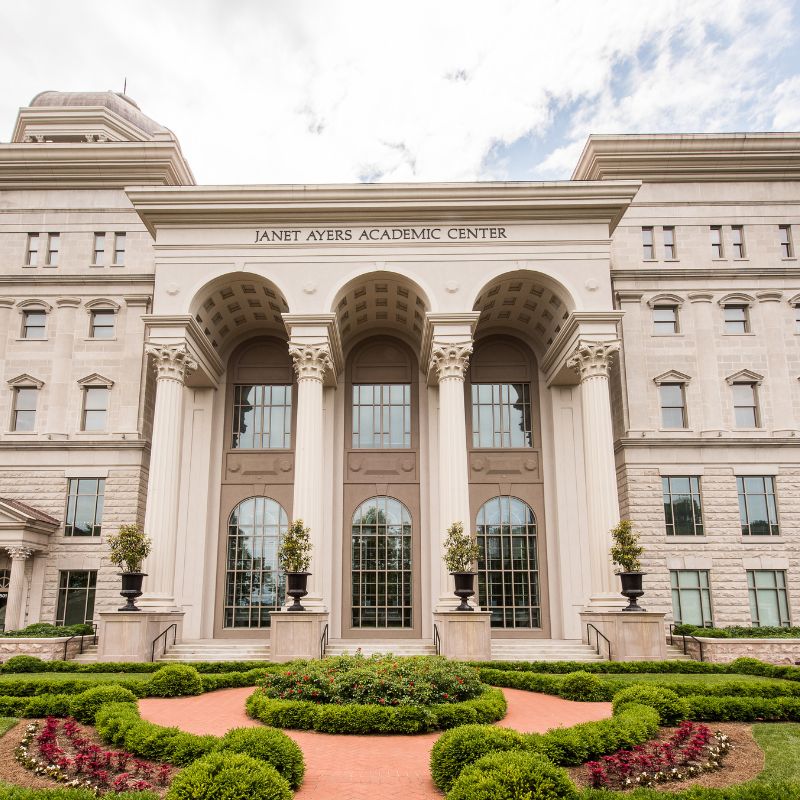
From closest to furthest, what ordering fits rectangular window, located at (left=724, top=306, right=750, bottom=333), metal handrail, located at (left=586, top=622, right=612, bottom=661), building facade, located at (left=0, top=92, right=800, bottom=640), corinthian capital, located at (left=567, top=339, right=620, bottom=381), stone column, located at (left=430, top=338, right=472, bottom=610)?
1. metal handrail, located at (left=586, top=622, right=612, bottom=661)
2. stone column, located at (left=430, top=338, right=472, bottom=610)
3. corinthian capital, located at (left=567, top=339, right=620, bottom=381)
4. building facade, located at (left=0, top=92, right=800, bottom=640)
5. rectangular window, located at (left=724, top=306, right=750, bottom=333)

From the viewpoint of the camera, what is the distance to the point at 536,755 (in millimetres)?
8570

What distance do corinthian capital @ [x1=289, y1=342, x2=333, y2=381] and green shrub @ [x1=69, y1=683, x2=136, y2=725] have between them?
15.4 meters

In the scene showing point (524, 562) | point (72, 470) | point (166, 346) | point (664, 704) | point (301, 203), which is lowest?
point (664, 704)

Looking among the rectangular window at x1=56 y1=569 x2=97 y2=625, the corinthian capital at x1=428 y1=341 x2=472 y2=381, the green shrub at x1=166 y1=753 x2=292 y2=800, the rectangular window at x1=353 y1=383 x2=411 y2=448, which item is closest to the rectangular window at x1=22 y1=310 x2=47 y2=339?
the rectangular window at x1=56 y1=569 x2=97 y2=625

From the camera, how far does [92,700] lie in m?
13.4

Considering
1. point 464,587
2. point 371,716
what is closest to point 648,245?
point 464,587

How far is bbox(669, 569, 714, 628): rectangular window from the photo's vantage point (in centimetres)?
2858

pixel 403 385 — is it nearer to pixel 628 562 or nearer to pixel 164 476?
pixel 164 476

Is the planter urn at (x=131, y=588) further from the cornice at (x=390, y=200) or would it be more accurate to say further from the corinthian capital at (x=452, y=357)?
the cornice at (x=390, y=200)

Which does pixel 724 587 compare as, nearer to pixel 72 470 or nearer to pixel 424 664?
pixel 424 664

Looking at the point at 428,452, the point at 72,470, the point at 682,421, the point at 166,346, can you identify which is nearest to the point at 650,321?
the point at 682,421

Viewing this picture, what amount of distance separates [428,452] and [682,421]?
1092 centimetres

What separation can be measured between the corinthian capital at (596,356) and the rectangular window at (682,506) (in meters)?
5.93

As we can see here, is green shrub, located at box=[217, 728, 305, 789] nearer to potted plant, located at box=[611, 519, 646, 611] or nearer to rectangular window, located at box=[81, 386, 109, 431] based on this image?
potted plant, located at box=[611, 519, 646, 611]
